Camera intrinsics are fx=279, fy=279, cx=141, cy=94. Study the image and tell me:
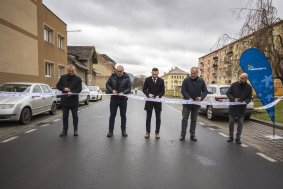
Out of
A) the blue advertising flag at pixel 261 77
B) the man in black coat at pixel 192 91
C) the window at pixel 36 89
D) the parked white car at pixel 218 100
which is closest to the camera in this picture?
the man in black coat at pixel 192 91

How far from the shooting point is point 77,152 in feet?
19.6

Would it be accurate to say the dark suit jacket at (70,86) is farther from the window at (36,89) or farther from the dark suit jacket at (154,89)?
the window at (36,89)

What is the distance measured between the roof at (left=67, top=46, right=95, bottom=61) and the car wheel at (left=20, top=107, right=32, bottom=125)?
116 ft

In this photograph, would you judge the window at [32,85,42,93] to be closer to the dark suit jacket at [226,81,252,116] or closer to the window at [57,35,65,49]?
the dark suit jacket at [226,81,252,116]

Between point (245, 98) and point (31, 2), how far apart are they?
17.8 meters

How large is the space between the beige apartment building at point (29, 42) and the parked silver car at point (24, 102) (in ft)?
15.7

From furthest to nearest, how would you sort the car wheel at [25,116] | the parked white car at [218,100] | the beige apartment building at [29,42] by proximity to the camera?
the beige apartment building at [29,42]
the parked white car at [218,100]
the car wheel at [25,116]

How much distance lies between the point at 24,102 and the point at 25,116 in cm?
52

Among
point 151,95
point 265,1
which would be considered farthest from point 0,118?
point 265,1

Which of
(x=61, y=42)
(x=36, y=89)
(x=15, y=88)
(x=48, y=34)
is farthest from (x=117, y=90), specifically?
(x=61, y=42)

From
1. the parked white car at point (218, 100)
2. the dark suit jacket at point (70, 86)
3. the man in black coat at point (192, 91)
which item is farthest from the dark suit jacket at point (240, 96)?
the parked white car at point (218, 100)

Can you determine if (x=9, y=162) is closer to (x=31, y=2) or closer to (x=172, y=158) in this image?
(x=172, y=158)

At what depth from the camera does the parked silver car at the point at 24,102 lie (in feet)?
31.0

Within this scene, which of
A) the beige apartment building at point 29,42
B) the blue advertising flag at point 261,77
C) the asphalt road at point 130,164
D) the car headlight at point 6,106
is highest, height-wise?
the beige apartment building at point 29,42
